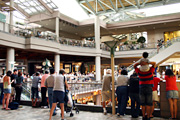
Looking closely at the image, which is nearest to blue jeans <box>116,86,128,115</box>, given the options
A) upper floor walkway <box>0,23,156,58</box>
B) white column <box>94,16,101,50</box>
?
upper floor walkway <box>0,23,156,58</box>

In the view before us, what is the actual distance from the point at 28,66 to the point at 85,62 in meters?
9.46

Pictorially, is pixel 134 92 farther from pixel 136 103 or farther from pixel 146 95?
pixel 146 95

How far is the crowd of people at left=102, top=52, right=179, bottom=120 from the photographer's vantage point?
438cm

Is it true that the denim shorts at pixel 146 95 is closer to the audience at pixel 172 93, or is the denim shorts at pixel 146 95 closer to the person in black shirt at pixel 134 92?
the person in black shirt at pixel 134 92

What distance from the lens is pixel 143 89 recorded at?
14.3 feet

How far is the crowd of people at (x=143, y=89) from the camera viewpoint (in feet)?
14.4

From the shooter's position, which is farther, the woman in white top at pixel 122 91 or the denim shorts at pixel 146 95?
the woman in white top at pixel 122 91

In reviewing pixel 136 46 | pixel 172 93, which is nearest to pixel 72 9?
pixel 136 46

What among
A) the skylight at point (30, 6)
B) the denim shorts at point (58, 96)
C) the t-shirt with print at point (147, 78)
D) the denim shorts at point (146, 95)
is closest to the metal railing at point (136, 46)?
the skylight at point (30, 6)

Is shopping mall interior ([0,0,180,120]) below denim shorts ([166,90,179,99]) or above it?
above

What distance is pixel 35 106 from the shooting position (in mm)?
7547

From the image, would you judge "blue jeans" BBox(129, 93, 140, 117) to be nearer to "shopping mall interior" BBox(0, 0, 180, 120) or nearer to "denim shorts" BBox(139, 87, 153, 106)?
"denim shorts" BBox(139, 87, 153, 106)

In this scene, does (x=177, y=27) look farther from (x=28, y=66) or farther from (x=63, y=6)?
(x=28, y=66)

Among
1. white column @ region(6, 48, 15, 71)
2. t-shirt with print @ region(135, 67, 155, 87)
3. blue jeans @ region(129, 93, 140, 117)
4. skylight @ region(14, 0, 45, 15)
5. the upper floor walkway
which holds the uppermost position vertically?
skylight @ region(14, 0, 45, 15)
